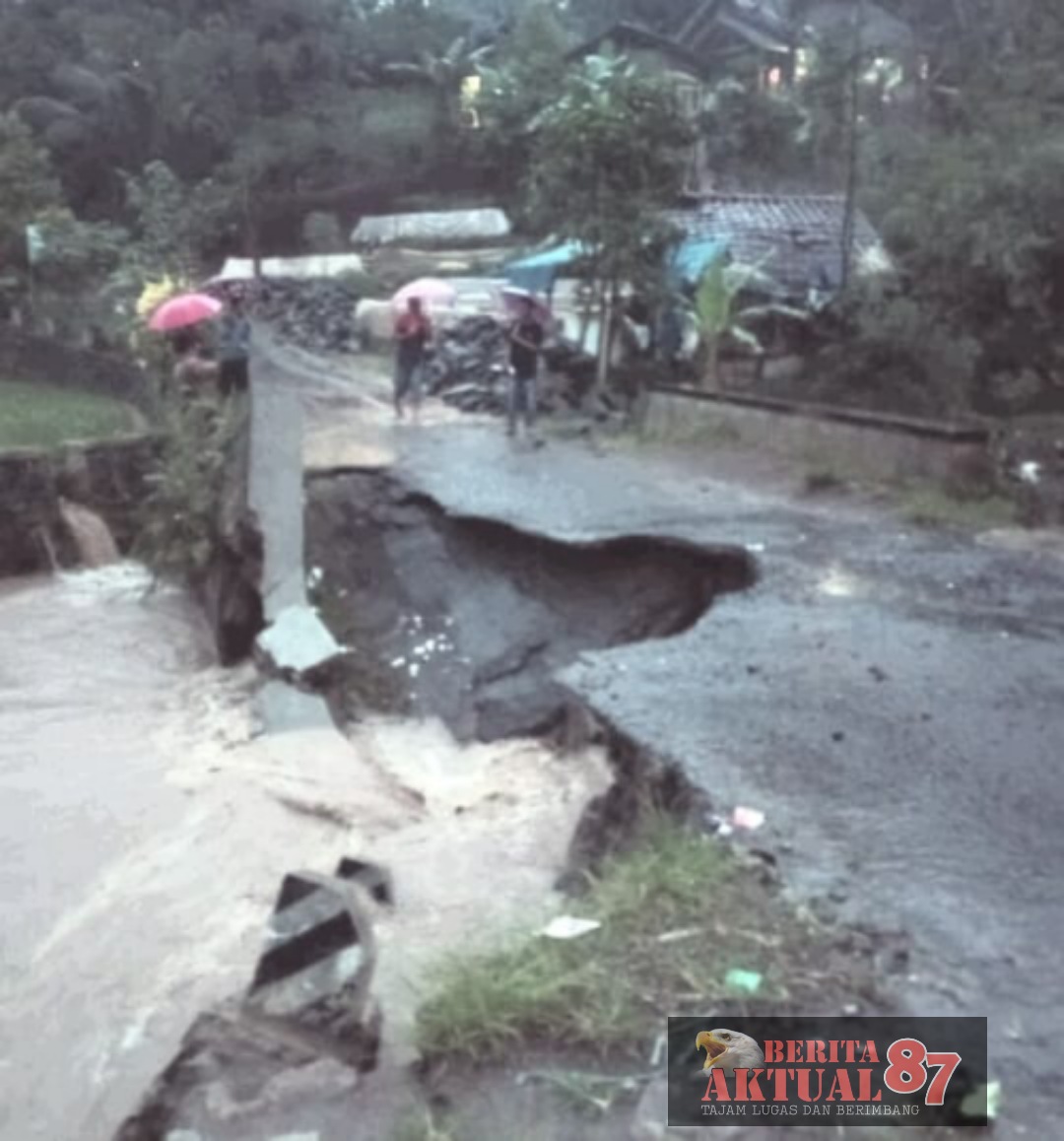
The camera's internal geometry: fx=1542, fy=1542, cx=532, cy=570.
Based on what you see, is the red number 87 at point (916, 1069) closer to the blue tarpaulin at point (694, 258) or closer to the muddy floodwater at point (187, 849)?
the muddy floodwater at point (187, 849)

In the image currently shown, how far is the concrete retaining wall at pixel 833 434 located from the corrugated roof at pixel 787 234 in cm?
332

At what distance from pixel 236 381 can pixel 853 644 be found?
29.7 ft

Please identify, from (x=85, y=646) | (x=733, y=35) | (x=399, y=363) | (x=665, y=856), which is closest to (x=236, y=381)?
(x=399, y=363)

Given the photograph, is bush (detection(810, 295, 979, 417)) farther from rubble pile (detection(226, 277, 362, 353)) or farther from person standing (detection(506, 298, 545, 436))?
rubble pile (detection(226, 277, 362, 353))

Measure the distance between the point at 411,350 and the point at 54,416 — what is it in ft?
25.2

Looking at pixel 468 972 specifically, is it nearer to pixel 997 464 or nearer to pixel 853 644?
pixel 853 644

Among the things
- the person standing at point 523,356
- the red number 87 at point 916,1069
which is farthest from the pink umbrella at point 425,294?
the red number 87 at point 916,1069

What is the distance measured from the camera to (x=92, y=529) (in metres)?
19.2

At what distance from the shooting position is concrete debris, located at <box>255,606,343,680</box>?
428 inches

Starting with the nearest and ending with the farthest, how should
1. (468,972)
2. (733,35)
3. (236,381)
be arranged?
(468,972), (236,381), (733,35)

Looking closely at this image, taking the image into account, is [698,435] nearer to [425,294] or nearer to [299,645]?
[425,294]

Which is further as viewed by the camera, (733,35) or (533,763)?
(733,35)

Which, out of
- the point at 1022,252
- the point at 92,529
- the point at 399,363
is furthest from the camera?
the point at 92,529

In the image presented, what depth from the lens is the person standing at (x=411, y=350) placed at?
54.6ft
